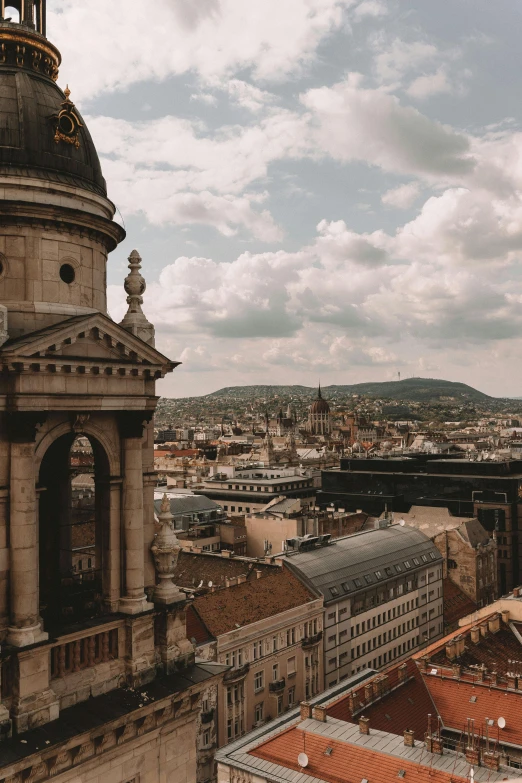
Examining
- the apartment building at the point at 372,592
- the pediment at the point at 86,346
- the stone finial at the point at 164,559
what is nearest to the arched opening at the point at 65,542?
the stone finial at the point at 164,559

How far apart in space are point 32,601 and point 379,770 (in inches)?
967

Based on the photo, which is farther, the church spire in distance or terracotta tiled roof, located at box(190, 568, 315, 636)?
terracotta tiled roof, located at box(190, 568, 315, 636)

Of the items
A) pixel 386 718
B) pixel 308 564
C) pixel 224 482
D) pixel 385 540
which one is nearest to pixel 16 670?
pixel 386 718

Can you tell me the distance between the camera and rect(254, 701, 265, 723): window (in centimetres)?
4950

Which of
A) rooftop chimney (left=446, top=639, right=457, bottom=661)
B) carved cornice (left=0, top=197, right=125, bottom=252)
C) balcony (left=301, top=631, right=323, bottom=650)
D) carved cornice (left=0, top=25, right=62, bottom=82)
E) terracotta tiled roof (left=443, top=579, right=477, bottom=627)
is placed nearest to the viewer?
carved cornice (left=0, top=197, right=125, bottom=252)

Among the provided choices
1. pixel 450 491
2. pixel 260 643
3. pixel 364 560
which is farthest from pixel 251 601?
pixel 450 491

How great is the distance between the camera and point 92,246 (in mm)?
15594

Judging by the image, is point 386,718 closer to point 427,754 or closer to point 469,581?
point 427,754

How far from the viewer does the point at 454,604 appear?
261 feet

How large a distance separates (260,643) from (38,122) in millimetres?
42561

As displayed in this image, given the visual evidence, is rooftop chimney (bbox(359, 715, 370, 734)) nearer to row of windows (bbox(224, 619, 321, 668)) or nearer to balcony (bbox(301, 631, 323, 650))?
row of windows (bbox(224, 619, 321, 668))

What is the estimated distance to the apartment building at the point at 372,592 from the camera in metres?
58.7

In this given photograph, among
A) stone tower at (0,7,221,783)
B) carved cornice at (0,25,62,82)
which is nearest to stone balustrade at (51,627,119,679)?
stone tower at (0,7,221,783)

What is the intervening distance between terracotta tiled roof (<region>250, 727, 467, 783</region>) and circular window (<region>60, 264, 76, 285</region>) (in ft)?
85.2
